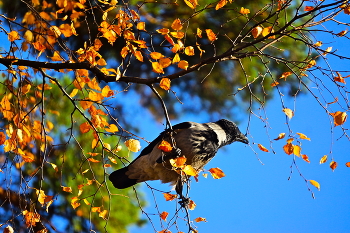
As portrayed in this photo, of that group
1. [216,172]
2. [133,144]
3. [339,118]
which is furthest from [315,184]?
[133,144]

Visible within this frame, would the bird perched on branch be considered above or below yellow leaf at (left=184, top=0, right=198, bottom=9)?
below

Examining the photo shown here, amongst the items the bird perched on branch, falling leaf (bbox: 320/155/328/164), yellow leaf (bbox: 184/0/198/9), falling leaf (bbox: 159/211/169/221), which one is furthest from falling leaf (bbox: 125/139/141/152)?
falling leaf (bbox: 320/155/328/164)

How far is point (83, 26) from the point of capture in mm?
5426

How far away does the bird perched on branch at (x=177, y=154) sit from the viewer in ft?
11.1

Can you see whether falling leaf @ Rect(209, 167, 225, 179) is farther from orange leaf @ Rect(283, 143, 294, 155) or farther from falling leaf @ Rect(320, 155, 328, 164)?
falling leaf @ Rect(320, 155, 328, 164)

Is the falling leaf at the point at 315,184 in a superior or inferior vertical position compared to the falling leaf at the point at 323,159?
inferior

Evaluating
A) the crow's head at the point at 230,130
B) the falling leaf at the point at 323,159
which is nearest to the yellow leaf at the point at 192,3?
the crow's head at the point at 230,130

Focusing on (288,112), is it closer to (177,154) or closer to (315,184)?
(315,184)

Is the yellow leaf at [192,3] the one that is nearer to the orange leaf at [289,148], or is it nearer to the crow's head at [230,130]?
the crow's head at [230,130]

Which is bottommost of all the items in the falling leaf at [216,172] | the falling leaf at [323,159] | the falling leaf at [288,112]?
the falling leaf at [216,172]

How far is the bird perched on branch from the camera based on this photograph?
3.40 metres

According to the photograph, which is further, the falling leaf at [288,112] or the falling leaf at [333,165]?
the falling leaf at [333,165]

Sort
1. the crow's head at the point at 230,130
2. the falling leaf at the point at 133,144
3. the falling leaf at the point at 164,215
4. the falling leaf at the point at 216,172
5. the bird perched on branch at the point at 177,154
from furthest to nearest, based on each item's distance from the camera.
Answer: the crow's head at the point at 230,130 < the bird perched on branch at the point at 177,154 < the falling leaf at the point at 164,215 < the falling leaf at the point at 133,144 < the falling leaf at the point at 216,172

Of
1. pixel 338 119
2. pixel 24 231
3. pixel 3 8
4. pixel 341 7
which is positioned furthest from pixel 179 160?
pixel 3 8
